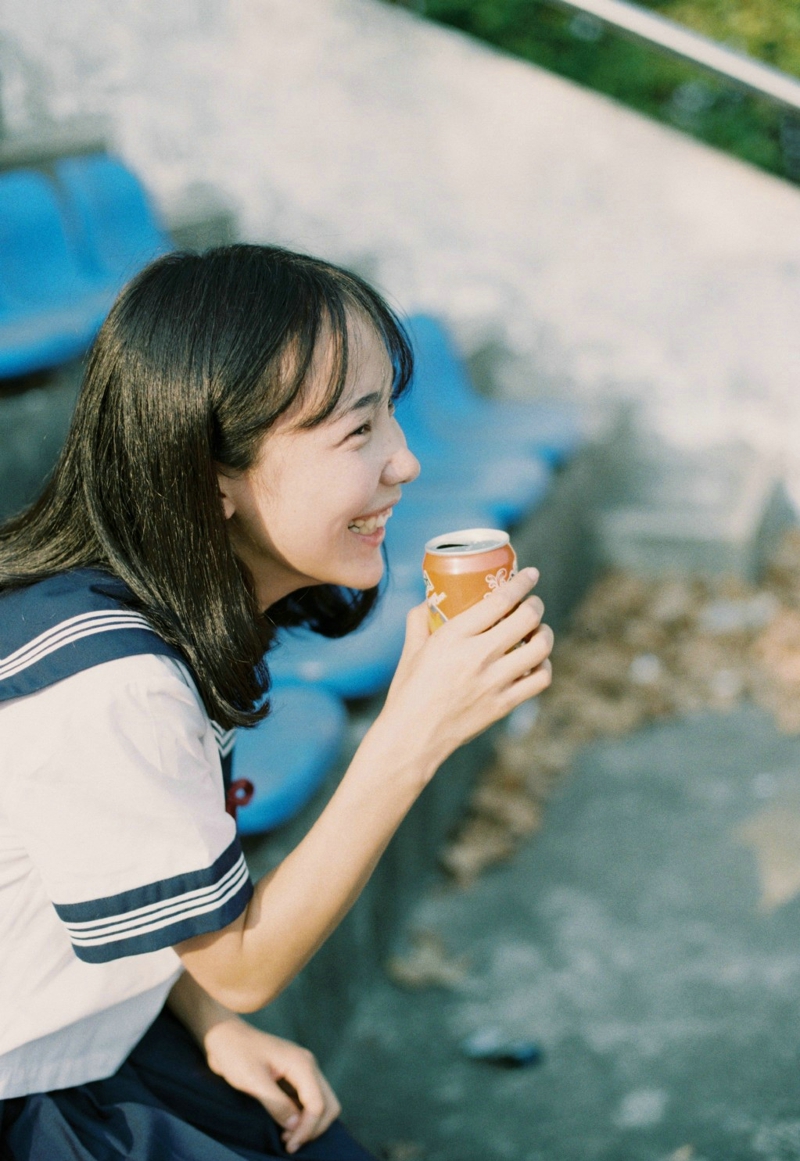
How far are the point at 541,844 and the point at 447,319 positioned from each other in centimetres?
334

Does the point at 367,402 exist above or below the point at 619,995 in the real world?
above

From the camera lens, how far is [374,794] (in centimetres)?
133

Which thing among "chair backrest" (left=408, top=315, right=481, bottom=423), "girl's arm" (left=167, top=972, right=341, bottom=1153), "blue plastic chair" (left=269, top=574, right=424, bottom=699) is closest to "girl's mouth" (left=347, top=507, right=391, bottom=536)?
"girl's arm" (left=167, top=972, right=341, bottom=1153)

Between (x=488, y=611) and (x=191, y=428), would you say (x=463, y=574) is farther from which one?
(x=191, y=428)

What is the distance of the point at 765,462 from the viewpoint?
5.59m

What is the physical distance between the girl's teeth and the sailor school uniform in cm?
31

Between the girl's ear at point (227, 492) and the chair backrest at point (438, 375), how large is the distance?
148 inches

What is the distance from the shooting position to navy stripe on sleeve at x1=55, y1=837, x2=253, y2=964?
4.03 ft

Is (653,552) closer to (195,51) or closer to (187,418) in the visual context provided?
(195,51)

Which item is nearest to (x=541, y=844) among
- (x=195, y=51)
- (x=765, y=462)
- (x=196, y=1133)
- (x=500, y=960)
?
(x=500, y=960)

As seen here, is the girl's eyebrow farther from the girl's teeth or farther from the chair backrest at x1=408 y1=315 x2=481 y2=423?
Answer: the chair backrest at x1=408 y1=315 x2=481 y2=423

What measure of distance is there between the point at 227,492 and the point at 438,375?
4134 millimetres

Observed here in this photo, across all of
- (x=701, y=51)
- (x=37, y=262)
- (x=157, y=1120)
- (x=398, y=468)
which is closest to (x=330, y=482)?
(x=398, y=468)

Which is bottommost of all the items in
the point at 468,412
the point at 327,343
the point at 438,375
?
the point at 468,412
